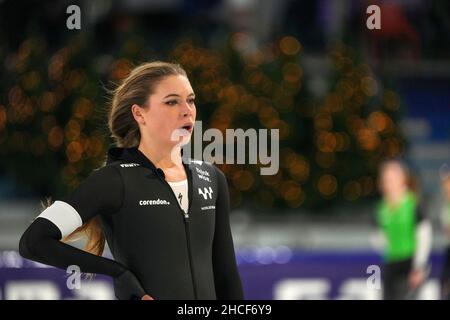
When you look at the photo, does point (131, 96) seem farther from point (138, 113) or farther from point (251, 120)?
point (251, 120)

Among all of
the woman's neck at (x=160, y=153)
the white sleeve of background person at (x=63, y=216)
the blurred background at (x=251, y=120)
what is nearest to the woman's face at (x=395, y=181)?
the blurred background at (x=251, y=120)

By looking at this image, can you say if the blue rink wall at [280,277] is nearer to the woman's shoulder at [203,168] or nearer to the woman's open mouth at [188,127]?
the woman's shoulder at [203,168]

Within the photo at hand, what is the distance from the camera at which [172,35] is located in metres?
16.2

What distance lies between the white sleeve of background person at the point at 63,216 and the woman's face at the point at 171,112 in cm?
33

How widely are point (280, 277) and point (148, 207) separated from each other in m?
6.10

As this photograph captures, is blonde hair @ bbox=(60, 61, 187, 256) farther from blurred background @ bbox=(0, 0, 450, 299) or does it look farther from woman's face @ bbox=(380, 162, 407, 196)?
blurred background @ bbox=(0, 0, 450, 299)

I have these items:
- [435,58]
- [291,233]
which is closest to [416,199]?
[291,233]

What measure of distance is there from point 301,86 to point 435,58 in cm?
437

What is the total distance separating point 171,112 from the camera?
280 centimetres

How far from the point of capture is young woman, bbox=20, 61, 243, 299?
273cm

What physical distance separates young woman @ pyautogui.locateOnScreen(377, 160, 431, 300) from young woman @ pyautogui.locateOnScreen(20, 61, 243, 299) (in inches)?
231

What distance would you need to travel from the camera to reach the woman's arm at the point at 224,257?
2998 millimetres

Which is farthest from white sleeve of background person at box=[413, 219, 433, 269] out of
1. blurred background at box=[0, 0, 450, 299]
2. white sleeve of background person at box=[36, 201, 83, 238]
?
white sleeve of background person at box=[36, 201, 83, 238]
